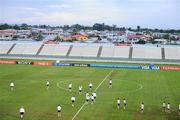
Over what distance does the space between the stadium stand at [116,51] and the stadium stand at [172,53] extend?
9761 mm

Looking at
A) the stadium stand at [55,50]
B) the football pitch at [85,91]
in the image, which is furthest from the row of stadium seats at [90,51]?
the football pitch at [85,91]

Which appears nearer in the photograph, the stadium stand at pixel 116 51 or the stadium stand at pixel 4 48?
the stadium stand at pixel 116 51

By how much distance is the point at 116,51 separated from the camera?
290 ft

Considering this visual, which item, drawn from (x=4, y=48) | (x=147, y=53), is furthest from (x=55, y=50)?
(x=147, y=53)

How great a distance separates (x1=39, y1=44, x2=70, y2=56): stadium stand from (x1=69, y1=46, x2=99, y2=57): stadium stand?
208 centimetres

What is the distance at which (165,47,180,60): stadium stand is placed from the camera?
83856 millimetres

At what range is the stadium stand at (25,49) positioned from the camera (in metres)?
89.8

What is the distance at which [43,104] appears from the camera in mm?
36250

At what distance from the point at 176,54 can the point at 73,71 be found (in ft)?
109

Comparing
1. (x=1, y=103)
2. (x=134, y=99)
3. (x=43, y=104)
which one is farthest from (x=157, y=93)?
(x=1, y=103)

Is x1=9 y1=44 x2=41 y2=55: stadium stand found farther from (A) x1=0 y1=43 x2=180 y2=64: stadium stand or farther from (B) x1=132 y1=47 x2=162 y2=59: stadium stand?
(B) x1=132 y1=47 x2=162 y2=59: stadium stand

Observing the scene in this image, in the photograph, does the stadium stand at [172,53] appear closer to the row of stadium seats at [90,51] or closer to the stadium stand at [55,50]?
the row of stadium seats at [90,51]

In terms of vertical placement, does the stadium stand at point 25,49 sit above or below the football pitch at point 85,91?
above

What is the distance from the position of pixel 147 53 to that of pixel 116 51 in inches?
307
